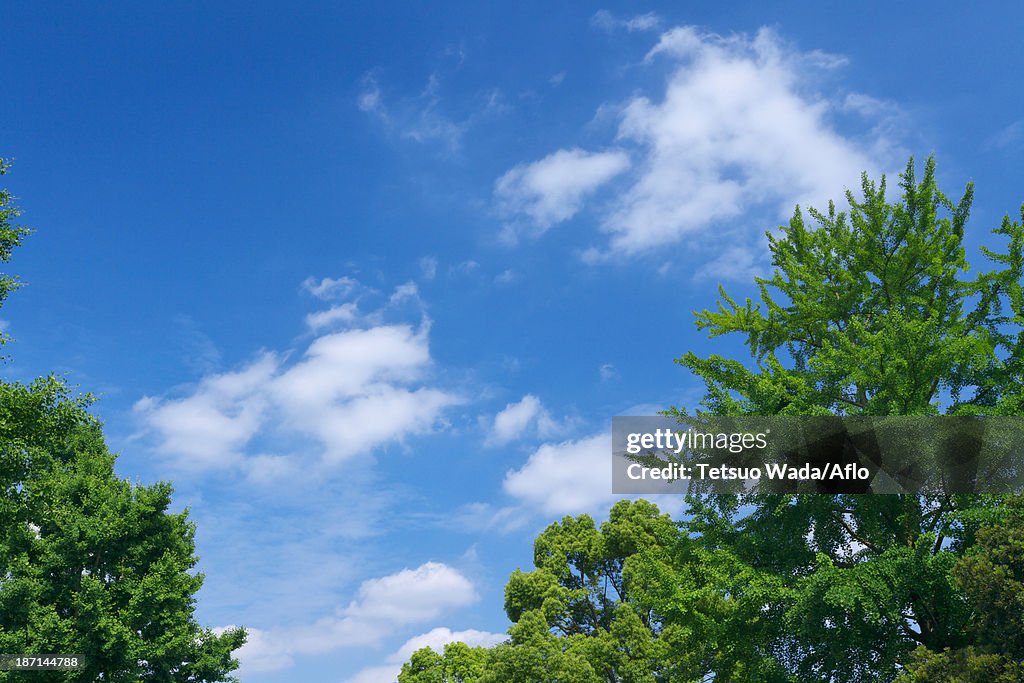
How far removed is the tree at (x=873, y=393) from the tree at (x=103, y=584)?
53.7 feet

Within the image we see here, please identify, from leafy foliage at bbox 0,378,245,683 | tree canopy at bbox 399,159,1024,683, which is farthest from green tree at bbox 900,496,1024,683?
leafy foliage at bbox 0,378,245,683

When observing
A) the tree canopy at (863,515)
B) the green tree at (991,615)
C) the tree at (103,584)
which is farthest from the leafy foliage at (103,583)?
the green tree at (991,615)

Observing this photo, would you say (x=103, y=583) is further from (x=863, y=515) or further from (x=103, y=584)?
(x=863, y=515)

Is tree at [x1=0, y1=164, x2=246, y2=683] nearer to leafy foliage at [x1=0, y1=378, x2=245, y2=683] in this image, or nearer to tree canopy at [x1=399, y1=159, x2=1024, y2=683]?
leafy foliage at [x1=0, y1=378, x2=245, y2=683]

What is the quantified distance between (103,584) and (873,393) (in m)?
21.9

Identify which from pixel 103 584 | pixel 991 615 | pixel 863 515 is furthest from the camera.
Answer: pixel 103 584

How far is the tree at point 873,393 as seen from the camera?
556 inches

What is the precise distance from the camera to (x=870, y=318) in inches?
699

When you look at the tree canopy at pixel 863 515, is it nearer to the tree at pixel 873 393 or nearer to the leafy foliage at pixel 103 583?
the tree at pixel 873 393

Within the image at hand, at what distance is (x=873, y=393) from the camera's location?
15.8 metres

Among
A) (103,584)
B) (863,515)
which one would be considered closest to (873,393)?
(863,515)

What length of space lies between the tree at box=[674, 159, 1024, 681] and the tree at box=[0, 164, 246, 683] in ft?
53.7

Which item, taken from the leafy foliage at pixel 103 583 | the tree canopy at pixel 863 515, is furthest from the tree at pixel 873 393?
the leafy foliage at pixel 103 583

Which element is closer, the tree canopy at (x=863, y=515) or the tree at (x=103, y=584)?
the tree canopy at (x=863, y=515)
